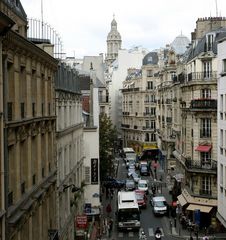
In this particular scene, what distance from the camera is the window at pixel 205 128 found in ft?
162

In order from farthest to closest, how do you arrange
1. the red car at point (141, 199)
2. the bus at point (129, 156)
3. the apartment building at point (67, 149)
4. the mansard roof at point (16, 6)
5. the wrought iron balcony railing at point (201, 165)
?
the bus at point (129, 156)
the red car at point (141, 199)
the wrought iron balcony railing at point (201, 165)
the apartment building at point (67, 149)
the mansard roof at point (16, 6)

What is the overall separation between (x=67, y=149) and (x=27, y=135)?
14892mm

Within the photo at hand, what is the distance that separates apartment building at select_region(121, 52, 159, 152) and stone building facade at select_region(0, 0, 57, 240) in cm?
7639

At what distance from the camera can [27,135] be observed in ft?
67.5

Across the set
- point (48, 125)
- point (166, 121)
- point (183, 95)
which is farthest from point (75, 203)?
point (166, 121)

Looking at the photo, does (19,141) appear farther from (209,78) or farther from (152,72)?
(152,72)

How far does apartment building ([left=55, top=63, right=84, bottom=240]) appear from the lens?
3119 centimetres

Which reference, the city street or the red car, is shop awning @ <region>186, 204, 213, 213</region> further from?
the red car

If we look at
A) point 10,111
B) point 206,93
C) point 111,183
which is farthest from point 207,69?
point 10,111

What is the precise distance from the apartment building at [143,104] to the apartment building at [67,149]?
60275 mm

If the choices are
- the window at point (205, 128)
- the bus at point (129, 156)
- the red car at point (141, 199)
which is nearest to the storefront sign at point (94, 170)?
the red car at point (141, 199)

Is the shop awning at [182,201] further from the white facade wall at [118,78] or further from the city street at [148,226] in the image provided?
the white facade wall at [118,78]

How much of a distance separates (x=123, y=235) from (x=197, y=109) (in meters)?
13.9

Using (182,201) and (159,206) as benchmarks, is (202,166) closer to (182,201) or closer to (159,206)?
(182,201)
